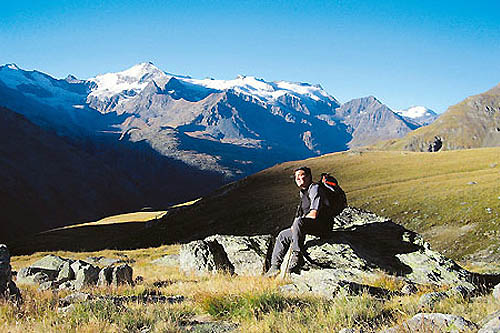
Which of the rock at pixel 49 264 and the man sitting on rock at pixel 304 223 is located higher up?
the man sitting on rock at pixel 304 223

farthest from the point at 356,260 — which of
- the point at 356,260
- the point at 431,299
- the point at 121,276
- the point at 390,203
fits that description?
the point at 390,203

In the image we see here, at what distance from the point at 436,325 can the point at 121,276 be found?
440 inches

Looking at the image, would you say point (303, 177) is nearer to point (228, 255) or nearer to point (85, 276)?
point (228, 255)

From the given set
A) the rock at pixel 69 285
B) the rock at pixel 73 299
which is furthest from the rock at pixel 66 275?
the rock at pixel 73 299

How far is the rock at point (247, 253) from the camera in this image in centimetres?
1395

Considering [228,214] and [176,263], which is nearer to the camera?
[176,263]

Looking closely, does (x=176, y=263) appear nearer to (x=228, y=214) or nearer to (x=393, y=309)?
(x=393, y=309)

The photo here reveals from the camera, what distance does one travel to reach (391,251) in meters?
12.1

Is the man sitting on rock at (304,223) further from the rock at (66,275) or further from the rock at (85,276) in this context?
the rock at (66,275)

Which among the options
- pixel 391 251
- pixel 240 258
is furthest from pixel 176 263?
pixel 391 251

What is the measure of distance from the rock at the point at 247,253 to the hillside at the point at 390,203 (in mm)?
16757

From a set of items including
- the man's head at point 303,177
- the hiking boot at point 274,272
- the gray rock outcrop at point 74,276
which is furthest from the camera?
the gray rock outcrop at point 74,276

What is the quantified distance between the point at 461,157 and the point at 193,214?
51.0m

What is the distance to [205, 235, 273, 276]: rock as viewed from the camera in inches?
549
